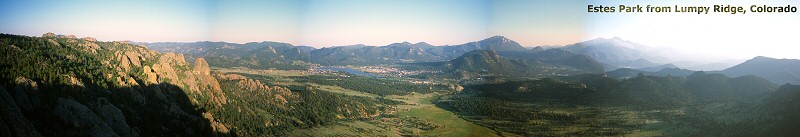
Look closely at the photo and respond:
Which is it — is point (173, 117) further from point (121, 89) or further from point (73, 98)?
point (73, 98)

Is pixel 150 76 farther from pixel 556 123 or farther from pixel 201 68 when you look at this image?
pixel 556 123

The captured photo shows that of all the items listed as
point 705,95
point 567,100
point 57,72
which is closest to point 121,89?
point 57,72

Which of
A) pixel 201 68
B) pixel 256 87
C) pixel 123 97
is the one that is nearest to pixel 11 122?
pixel 123 97

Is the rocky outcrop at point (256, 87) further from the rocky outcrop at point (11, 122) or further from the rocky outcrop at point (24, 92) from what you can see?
the rocky outcrop at point (11, 122)

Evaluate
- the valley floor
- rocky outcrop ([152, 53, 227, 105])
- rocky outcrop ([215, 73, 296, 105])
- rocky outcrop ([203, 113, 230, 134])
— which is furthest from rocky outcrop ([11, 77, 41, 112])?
rocky outcrop ([215, 73, 296, 105])

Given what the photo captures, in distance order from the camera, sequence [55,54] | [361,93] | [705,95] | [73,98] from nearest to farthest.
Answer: [73,98], [55,54], [705,95], [361,93]

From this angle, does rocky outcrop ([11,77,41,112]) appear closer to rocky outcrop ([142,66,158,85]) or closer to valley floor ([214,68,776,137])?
rocky outcrop ([142,66,158,85])

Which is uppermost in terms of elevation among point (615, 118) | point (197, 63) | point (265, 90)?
Answer: point (197, 63)
